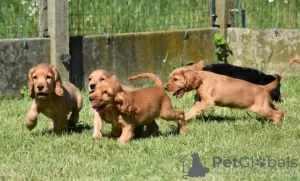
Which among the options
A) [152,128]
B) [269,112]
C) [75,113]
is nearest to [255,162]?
[152,128]

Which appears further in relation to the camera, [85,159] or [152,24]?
[152,24]

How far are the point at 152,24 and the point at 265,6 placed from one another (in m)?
2.12

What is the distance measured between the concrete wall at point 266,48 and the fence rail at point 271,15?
553mm

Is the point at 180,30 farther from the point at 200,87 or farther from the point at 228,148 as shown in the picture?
the point at 228,148

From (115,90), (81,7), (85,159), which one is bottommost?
(85,159)

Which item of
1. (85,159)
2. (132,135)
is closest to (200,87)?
(132,135)

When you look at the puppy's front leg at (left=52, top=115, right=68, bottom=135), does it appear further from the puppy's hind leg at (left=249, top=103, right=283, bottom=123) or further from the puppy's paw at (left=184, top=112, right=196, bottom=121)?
the puppy's hind leg at (left=249, top=103, right=283, bottom=123)

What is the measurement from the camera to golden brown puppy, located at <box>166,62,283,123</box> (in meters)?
8.62

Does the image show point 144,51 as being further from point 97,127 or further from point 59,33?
point 97,127

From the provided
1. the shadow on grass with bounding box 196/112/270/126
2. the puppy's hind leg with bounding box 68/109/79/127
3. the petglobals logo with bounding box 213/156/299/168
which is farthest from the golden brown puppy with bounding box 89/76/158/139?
the shadow on grass with bounding box 196/112/270/126

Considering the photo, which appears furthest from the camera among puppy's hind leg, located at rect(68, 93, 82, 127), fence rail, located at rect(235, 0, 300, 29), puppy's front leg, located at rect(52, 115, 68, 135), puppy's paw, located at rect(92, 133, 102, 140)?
fence rail, located at rect(235, 0, 300, 29)

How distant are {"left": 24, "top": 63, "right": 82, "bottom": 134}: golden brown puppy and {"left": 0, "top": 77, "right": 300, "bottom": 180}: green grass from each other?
6.8 inches

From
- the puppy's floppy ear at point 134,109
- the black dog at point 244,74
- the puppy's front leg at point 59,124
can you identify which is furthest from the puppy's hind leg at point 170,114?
the black dog at point 244,74

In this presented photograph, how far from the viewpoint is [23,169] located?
6.46 meters
